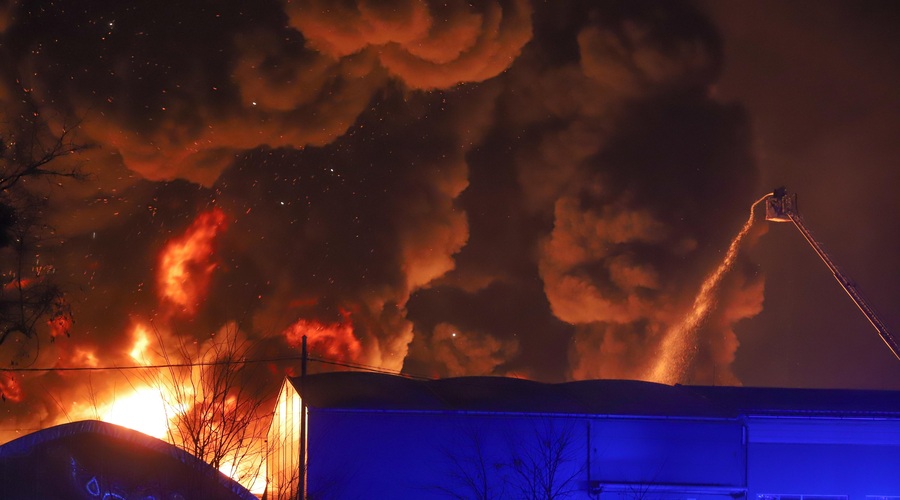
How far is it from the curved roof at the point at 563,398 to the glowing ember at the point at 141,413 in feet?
39.3

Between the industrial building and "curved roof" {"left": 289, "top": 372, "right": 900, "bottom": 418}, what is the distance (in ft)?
0.20

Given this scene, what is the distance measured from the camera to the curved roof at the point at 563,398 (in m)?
24.6

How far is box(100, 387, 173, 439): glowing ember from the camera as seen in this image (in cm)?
3491

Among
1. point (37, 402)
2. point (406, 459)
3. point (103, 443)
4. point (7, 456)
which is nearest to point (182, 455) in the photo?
point (103, 443)

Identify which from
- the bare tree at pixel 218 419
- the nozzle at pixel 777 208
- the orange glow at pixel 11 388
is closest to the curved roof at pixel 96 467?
the bare tree at pixel 218 419

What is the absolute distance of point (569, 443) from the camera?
25219 millimetres

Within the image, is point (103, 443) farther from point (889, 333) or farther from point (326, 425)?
point (889, 333)

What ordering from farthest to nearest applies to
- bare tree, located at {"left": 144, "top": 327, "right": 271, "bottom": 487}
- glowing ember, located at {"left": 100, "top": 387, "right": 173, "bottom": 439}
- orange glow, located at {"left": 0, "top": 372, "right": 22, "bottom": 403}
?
1. orange glow, located at {"left": 0, "top": 372, "right": 22, "bottom": 403}
2. glowing ember, located at {"left": 100, "top": 387, "right": 173, "bottom": 439}
3. bare tree, located at {"left": 144, "top": 327, "right": 271, "bottom": 487}

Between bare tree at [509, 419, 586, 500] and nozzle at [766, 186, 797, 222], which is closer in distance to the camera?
bare tree at [509, 419, 586, 500]

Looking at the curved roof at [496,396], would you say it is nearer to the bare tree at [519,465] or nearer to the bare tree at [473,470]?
the bare tree at [519,465]

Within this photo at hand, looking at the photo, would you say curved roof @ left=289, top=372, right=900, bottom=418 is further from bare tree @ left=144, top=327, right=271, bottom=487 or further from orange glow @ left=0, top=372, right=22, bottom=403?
orange glow @ left=0, top=372, right=22, bottom=403

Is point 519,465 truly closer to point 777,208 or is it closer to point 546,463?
point 546,463

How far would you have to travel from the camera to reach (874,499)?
26828 mm

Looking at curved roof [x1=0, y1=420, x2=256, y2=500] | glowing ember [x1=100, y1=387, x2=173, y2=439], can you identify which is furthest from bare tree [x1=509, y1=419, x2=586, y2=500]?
glowing ember [x1=100, y1=387, x2=173, y2=439]
